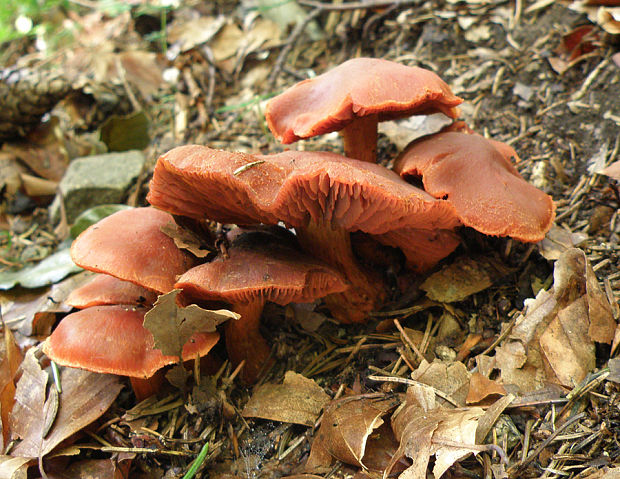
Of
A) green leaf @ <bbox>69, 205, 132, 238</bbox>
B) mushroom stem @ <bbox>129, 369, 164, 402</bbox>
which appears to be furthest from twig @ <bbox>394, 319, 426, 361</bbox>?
green leaf @ <bbox>69, 205, 132, 238</bbox>

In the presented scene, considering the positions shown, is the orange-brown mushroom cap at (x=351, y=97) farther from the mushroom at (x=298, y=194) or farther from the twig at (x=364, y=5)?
the twig at (x=364, y=5)

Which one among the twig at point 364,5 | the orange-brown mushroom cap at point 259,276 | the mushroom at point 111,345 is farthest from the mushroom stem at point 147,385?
the twig at point 364,5

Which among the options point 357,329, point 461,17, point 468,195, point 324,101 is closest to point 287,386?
point 357,329

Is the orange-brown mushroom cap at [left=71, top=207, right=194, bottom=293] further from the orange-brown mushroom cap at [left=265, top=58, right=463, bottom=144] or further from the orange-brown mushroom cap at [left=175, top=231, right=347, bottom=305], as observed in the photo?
the orange-brown mushroom cap at [left=265, top=58, right=463, bottom=144]

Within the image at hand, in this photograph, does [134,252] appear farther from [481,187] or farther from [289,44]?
[289,44]

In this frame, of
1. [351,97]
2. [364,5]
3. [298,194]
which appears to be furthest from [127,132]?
[298,194]

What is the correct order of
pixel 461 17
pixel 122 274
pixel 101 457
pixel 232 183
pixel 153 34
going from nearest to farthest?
pixel 232 183, pixel 122 274, pixel 101 457, pixel 461 17, pixel 153 34

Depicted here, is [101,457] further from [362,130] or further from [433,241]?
[362,130]
